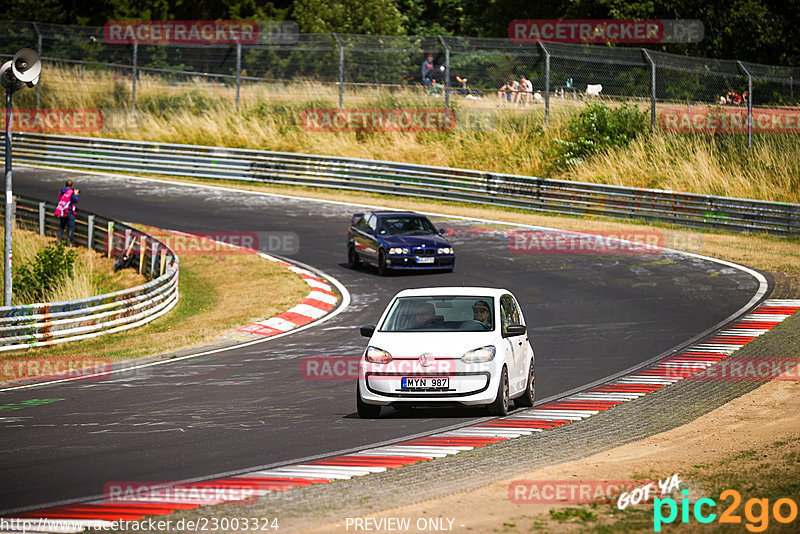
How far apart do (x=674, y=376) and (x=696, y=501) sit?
7369mm

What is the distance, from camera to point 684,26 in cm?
4653

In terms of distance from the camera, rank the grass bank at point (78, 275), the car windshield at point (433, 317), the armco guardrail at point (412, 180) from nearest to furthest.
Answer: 1. the car windshield at point (433, 317)
2. the grass bank at point (78, 275)
3. the armco guardrail at point (412, 180)

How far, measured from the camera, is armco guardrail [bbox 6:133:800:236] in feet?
98.8

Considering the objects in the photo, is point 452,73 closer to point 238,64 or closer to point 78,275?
Answer: point 238,64

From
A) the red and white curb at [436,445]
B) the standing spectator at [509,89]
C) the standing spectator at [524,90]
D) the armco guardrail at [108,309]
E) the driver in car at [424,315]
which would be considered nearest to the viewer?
the red and white curb at [436,445]

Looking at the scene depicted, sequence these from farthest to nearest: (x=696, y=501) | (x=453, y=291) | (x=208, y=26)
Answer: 1. (x=208, y=26)
2. (x=453, y=291)
3. (x=696, y=501)

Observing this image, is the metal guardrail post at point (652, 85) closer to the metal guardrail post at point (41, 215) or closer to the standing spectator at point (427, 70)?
the standing spectator at point (427, 70)

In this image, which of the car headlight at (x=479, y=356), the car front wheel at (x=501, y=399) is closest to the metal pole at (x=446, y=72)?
the car front wheel at (x=501, y=399)

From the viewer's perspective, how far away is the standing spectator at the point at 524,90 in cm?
3775

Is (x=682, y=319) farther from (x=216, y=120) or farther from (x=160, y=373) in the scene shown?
(x=216, y=120)

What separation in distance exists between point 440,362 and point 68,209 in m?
20.4

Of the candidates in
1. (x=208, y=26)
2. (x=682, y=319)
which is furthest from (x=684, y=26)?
(x=682, y=319)

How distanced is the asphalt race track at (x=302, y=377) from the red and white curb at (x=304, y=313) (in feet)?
1.76

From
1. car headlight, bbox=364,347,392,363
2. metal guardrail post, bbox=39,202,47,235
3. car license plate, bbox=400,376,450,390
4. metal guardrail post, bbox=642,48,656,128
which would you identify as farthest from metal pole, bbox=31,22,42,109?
car license plate, bbox=400,376,450,390
